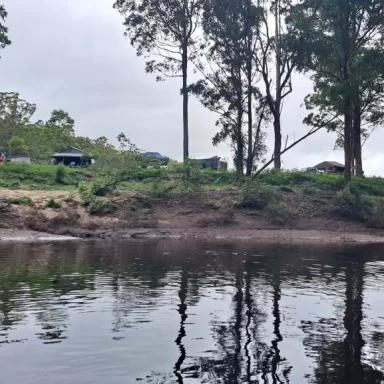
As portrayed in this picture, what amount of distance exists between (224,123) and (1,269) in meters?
34.7

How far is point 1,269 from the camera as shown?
20.9m

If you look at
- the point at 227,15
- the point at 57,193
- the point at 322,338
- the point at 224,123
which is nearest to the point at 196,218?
the point at 57,193

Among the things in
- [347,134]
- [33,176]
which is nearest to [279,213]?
[347,134]

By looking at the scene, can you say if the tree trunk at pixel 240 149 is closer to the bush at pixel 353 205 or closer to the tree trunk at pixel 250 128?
the tree trunk at pixel 250 128

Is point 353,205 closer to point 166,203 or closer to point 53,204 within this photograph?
point 166,203

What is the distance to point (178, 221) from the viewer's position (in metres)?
39.9

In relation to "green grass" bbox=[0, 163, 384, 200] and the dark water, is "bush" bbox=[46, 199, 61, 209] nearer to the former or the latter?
"green grass" bbox=[0, 163, 384, 200]

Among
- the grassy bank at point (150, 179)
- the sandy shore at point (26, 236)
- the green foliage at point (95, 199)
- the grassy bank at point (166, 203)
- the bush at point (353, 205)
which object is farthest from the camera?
the grassy bank at point (150, 179)

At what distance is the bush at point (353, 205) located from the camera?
1694 inches

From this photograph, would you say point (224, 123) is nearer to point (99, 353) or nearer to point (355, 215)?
point (355, 215)

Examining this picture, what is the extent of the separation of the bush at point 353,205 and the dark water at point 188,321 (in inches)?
756

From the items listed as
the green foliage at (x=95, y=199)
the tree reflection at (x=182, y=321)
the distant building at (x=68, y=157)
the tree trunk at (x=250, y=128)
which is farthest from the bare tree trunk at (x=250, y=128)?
the tree reflection at (x=182, y=321)

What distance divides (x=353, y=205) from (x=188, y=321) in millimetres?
31953

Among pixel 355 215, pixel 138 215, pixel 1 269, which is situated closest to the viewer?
pixel 1 269
